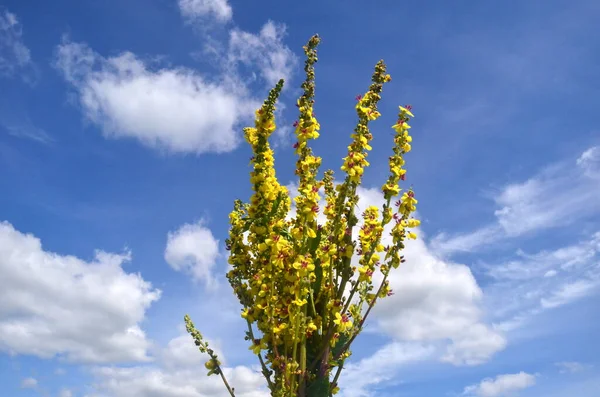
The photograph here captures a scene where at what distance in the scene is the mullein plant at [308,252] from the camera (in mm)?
7043

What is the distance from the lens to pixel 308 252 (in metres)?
7.11

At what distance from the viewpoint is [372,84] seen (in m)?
7.94

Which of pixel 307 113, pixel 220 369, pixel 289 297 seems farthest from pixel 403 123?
pixel 220 369

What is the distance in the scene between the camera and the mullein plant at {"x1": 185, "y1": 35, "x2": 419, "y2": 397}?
7.04 metres

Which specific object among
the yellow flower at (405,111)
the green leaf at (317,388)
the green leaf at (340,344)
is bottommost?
the green leaf at (317,388)

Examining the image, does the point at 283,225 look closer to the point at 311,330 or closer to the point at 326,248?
the point at 326,248

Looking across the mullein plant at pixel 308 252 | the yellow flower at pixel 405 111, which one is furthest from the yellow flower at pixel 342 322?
the yellow flower at pixel 405 111

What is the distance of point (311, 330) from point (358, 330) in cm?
70

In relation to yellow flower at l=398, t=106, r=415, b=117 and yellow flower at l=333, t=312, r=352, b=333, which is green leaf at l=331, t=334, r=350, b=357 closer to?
yellow flower at l=333, t=312, r=352, b=333

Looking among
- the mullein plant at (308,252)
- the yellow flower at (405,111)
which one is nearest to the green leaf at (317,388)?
the mullein plant at (308,252)

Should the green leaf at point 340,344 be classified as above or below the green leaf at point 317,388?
above

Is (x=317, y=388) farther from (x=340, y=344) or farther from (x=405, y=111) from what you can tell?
(x=405, y=111)

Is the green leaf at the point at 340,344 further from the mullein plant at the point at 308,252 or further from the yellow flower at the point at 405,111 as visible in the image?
the yellow flower at the point at 405,111

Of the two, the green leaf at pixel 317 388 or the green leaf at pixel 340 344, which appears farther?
the green leaf at pixel 340 344
